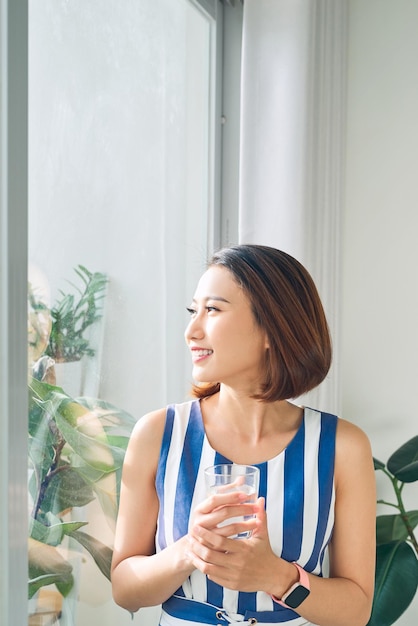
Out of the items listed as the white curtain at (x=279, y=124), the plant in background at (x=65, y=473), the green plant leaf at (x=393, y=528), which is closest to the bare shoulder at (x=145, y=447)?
the plant in background at (x=65, y=473)

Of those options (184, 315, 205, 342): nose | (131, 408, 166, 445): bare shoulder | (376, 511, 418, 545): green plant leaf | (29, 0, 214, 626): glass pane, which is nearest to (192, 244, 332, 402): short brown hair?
(184, 315, 205, 342): nose

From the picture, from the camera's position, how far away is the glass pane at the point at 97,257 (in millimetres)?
1376

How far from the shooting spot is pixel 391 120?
106 inches

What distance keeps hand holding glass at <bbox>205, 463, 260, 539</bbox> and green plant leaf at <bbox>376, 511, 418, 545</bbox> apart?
4.08ft

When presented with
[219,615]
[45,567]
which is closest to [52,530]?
[45,567]

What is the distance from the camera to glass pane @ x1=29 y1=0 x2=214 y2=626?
1.38 m

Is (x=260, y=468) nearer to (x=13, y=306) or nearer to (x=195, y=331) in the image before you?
(x=195, y=331)

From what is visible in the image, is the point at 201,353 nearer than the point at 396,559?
Yes

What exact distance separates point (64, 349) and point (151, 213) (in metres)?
0.57

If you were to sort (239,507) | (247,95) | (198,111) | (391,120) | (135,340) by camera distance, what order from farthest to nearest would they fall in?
(391,120) → (198,111) → (247,95) → (135,340) → (239,507)

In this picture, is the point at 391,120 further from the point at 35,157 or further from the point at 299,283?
the point at 35,157

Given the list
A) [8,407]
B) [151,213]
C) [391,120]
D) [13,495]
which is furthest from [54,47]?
[391,120]

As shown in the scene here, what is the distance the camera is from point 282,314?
137 centimetres

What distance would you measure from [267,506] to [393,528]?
3.60 feet
